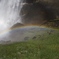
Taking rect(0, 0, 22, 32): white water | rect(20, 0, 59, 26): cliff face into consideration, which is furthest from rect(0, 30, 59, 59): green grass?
rect(0, 0, 22, 32): white water

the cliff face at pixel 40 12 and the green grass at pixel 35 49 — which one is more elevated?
the cliff face at pixel 40 12

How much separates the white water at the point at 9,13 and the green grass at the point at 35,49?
1.99 m

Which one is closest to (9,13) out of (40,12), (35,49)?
(40,12)

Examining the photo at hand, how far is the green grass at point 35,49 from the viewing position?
1105 cm

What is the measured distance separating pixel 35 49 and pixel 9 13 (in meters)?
3.99

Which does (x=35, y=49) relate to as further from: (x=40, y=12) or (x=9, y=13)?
(x=9, y=13)

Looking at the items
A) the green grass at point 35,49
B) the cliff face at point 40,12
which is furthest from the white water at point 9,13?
the green grass at point 35,49

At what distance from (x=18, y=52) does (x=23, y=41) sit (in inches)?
43.0

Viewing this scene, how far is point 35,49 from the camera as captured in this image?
11547 millimetres

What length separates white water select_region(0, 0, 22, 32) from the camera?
44.7ft

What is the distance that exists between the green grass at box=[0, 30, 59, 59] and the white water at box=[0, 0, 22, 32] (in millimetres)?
1990

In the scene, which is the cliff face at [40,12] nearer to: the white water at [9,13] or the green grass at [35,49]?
the white water at [9,13]

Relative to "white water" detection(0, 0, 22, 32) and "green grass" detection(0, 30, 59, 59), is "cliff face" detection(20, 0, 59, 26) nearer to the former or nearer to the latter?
"white water" detection(0, 0, 22, 32)

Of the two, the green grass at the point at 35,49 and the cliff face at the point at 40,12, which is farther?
the cliff face at the point at 40,12
